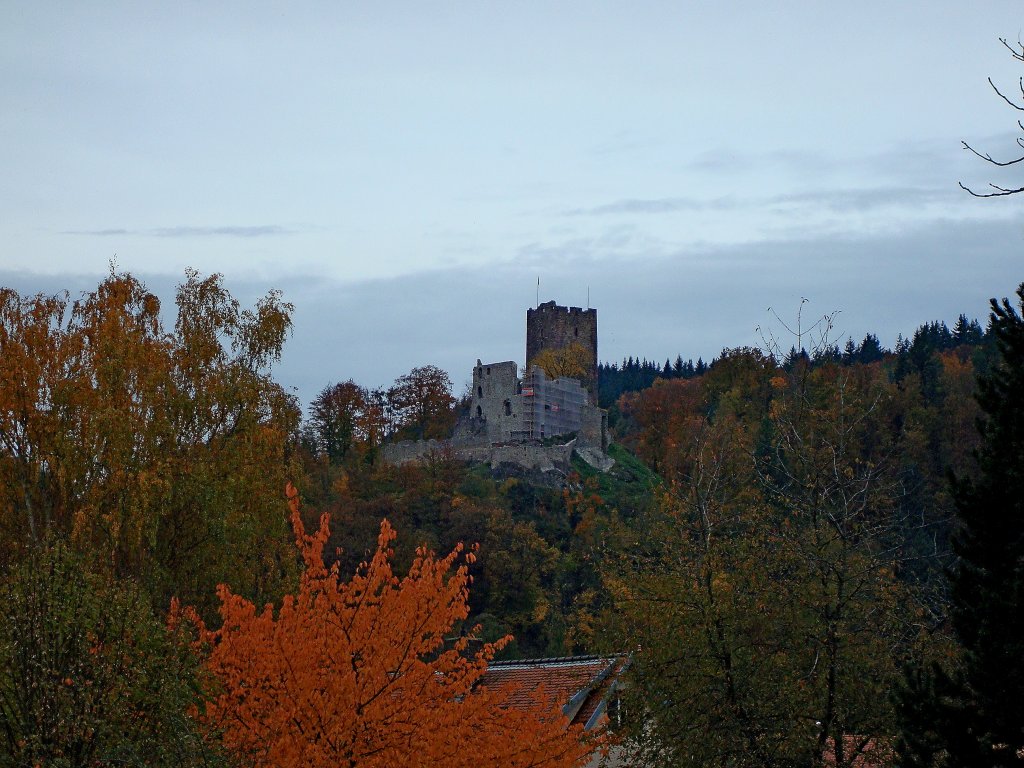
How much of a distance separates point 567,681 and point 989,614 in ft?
39.0

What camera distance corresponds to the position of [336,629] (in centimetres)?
1728

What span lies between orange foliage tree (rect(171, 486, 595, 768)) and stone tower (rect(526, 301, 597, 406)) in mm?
83039

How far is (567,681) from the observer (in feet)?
86.0

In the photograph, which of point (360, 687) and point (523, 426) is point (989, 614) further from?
point (523, 426)

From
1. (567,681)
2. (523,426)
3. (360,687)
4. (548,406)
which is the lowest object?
(567,681)

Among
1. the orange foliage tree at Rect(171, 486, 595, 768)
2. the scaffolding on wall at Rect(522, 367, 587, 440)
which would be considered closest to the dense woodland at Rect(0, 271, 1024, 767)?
the orange foliage tree at Rect(171, 486, 595, 768)

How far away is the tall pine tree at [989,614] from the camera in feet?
50.0

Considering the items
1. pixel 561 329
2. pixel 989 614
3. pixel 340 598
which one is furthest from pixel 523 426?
pixel 989 614

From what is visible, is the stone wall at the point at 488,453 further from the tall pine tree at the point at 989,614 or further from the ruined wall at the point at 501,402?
the tall pine tree at the point at 989,614

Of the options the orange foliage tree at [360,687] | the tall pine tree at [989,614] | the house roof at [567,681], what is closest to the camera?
the tall pine tree at [989,614]

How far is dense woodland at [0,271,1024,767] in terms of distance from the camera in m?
15.2

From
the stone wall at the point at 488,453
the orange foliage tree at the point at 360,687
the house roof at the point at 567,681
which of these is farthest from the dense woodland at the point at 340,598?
the stone wall at the point at 488,453

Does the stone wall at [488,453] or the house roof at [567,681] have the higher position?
the stone wall at [488,453]

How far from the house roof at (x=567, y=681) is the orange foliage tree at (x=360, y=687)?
3.79m
